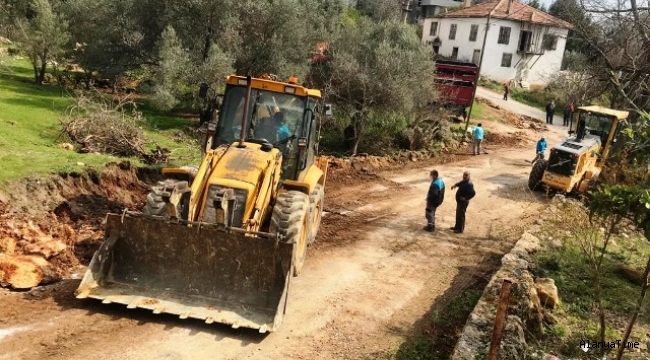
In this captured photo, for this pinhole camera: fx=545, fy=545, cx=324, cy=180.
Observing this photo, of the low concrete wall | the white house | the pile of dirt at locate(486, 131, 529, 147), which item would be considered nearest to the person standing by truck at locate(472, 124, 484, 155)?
the pile of dirt at locate(486, 131, 529, 147)

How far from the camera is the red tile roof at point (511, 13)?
4488cm

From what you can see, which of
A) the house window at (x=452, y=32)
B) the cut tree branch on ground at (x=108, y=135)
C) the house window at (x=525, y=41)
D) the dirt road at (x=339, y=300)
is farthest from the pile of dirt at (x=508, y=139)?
the house window at (x=452, y=32)

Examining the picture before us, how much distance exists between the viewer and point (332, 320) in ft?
26.0

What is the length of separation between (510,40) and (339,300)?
138 ft

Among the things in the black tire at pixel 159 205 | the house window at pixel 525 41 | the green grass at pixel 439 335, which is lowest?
the green grass at pixel 439 335

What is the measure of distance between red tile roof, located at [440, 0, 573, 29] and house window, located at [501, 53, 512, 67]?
9.54 feet

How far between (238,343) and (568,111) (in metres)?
30.9

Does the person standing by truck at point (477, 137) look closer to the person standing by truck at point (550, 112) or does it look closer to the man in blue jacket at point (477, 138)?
the man in blue jacket at point (477, 138)

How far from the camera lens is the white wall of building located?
1775 inches

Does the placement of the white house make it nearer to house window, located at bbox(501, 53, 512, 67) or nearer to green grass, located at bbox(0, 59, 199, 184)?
house window, located at bbox(501, 53, 512, 67)

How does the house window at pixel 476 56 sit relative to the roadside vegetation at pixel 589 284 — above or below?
above

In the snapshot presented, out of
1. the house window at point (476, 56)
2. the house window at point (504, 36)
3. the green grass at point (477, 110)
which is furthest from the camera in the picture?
the house window at point (476, 56)

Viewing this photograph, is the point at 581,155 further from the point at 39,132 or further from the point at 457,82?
the point at 39,132

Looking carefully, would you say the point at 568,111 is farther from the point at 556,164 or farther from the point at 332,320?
the point at 332,320
